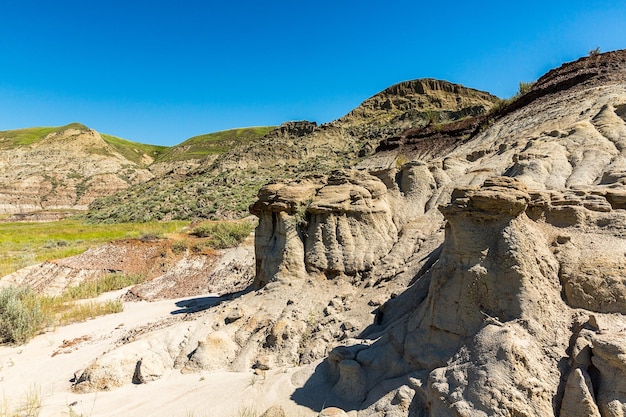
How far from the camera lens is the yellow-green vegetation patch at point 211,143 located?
8431cm

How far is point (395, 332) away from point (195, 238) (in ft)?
61.5

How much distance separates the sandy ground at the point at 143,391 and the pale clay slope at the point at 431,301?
0.24 feet

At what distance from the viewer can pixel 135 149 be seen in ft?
328

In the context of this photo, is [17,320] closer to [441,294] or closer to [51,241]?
[441,294]

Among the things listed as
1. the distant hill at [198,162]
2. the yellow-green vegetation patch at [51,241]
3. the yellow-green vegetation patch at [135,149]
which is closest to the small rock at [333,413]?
the yellow-green vegetation patch at [51,241]

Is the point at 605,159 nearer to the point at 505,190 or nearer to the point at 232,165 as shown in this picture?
the point at 505,190

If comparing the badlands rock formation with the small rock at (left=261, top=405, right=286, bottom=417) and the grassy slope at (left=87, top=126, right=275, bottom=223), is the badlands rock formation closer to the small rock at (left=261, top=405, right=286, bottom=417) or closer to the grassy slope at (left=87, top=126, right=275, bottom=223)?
the grassy slope at (left=87, top=126, right=275, bottom=223)

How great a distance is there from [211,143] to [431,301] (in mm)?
93389

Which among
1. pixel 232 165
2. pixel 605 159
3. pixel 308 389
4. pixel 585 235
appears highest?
pixel 232 165

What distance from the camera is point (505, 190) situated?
445cm

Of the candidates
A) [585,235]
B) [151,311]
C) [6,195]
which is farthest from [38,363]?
[6,195]

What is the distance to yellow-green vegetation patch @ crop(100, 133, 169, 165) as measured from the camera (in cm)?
9039

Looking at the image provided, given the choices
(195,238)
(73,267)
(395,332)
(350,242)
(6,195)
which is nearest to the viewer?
(395,332)

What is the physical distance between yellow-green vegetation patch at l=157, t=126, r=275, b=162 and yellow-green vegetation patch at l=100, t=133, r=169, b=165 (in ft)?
18.8
